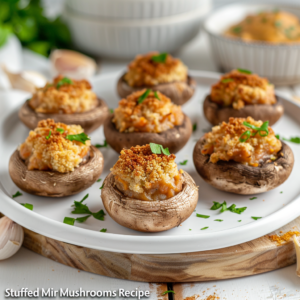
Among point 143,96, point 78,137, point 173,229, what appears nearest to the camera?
point 173,229

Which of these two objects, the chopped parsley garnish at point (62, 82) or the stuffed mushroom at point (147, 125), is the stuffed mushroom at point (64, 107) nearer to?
the chopped parsley garnish at point (62, 82)

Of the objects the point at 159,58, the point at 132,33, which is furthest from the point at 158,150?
the point at 132,33

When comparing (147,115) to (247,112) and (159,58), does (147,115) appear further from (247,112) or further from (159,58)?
(159,58)

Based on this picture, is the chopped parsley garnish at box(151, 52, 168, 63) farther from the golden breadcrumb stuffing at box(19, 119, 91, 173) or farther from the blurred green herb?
the blurred green herb

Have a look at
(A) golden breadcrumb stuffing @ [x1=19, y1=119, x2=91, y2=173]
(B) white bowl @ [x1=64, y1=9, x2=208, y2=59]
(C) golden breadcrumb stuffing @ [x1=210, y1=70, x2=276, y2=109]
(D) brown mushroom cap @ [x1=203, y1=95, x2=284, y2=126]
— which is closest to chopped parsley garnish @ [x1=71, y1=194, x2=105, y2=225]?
(A) golden breadcrumb stuffing @ [x1=19, y1=119, x2=91, y2=173]

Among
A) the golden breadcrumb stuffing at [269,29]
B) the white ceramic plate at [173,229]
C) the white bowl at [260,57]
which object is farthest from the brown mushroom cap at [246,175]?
the golden breadcrumb stuffing at [269,29]

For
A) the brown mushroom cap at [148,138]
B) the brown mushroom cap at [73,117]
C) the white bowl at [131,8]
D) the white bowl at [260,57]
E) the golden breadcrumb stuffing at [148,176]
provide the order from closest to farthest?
the golden breadcrumb stuffing at [148,176]
the brown mushroom cap at [148,138]
the brown mushroom cap at [73,117]
the white bowl at [260,57]
the white bowl at [131,8]
